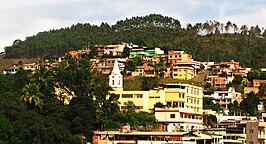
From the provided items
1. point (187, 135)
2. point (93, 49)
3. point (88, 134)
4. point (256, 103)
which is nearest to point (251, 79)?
point (256, 103)

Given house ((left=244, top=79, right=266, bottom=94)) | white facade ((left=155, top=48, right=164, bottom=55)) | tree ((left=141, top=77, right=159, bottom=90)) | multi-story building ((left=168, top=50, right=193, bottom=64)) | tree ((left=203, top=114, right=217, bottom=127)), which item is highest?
white facade ((left=155, top=48, right=164, bottom=55))

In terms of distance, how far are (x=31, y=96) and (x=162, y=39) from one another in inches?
2785

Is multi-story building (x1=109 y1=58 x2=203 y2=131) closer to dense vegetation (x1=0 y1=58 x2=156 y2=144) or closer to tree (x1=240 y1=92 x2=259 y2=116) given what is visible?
dense vegetation (x1=0 y1=58 x2=156 y2=144)

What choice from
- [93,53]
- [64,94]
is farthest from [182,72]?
[64,94]

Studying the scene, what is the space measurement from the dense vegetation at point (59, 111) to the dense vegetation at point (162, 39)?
146 feet

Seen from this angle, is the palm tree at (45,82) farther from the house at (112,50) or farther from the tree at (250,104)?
the house at (112,50)

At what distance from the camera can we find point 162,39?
116 meters

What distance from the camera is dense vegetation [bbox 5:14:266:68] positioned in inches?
4026

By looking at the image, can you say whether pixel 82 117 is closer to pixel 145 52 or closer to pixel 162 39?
pixel 145 52

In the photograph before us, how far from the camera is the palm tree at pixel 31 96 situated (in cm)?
4741

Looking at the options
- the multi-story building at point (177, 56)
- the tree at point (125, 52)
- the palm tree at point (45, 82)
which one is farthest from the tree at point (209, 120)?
the tree at point (125, 52)

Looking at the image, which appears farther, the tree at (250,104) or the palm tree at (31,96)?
the tree at (250,104)

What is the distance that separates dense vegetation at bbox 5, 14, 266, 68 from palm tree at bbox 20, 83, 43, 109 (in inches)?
2072

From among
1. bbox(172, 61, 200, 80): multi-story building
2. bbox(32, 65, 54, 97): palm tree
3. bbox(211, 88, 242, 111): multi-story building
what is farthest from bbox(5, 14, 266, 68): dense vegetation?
bbox(32, 65, 54, 97): palm tree
